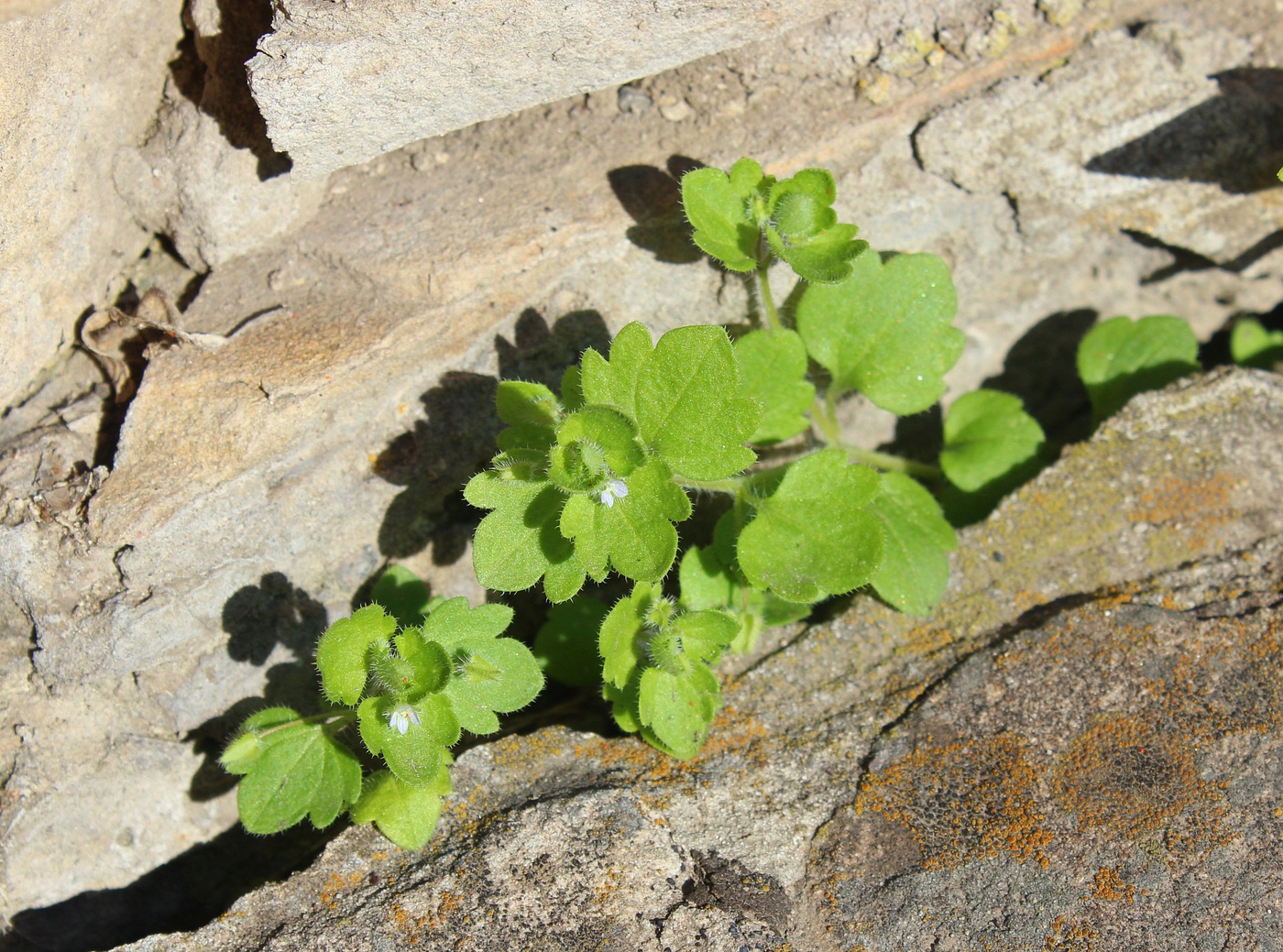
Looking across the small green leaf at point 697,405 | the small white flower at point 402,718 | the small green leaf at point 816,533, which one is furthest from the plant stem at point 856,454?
the small white flower at point 402,718

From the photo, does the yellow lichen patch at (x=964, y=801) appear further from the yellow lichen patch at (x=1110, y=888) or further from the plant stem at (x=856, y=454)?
the plant stem at (x=856, y=454)

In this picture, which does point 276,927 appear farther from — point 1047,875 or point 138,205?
point 138,205

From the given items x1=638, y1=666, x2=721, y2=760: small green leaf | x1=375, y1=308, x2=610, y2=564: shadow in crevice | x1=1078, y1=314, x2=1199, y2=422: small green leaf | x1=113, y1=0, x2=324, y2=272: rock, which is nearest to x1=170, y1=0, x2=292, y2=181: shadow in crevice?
x1=113, y1=0, x2=324, y2=272: rock

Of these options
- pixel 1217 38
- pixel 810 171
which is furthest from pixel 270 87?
pixel 1217 38

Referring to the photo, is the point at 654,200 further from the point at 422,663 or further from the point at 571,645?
the point at 422,663

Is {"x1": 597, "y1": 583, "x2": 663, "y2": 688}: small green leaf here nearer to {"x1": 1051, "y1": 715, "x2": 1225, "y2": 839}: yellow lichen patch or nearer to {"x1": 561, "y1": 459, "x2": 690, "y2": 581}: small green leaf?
{"x1": 561, "y1": 459, "x2": 690, "y2": 581}: small green leaf

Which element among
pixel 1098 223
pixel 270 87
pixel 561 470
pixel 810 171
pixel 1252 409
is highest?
pixel 270 87
